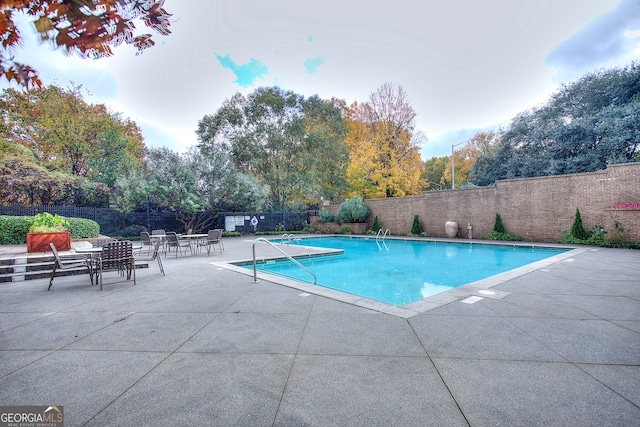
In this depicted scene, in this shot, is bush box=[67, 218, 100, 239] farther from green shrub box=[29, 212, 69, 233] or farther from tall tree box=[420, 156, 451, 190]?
tall tree box=[420, 156, 451, 190]

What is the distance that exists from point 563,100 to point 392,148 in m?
12.8

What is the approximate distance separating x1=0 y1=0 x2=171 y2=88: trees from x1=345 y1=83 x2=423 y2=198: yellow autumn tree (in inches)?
745

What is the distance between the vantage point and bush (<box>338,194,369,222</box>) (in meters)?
18.9

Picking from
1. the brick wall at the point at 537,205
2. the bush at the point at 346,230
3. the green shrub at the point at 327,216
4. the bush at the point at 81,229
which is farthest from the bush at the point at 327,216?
the bush at the point at 81,229

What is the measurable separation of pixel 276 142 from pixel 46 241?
1626 centimetres

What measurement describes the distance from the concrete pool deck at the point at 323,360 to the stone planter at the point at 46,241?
3.75 m

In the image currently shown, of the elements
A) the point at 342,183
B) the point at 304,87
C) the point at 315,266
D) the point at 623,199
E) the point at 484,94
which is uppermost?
the point at 304,87

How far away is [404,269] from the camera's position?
8133 mm

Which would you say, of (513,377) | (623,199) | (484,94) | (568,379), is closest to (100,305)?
(513,377)

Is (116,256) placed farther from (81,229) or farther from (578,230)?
(578,230)

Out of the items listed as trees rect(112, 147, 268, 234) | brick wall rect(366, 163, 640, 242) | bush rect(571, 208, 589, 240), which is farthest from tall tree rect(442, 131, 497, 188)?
trees rect(112, 147, 268, 234)

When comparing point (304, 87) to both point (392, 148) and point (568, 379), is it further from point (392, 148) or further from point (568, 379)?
point (568, 379)

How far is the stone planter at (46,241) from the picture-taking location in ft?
23.5

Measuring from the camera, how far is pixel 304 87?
24.0 meters
